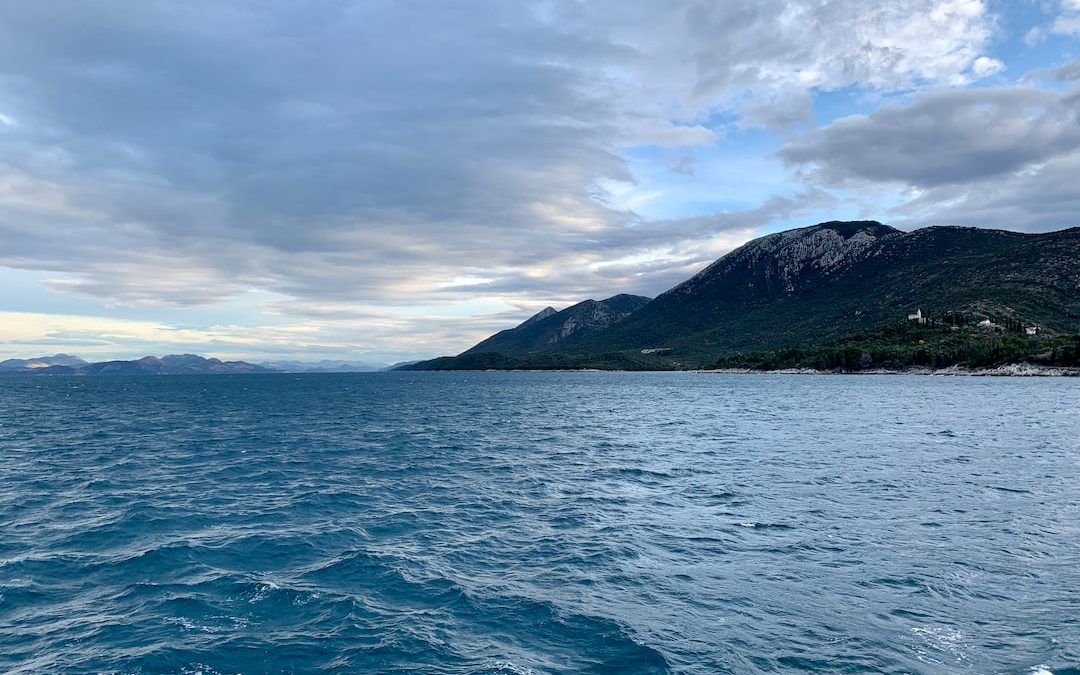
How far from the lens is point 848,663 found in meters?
17.2

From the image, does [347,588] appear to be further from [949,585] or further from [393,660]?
[949,585]

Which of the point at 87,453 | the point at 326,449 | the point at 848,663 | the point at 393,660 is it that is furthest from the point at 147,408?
the point at 848,663

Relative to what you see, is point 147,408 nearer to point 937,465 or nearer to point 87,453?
point 87,453

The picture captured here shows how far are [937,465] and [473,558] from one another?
43528 mm

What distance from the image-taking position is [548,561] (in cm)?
2734

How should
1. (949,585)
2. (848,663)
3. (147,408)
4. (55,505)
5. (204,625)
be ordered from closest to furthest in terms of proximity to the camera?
(848,663), (204,625), (949,585), (55,505), (147,408)

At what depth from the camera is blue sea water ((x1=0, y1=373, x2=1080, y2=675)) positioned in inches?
729

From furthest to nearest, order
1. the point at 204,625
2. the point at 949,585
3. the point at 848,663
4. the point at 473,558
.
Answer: the point at 473,558 < the point at 949,585 < the point at 204,625 < the point at 848,663

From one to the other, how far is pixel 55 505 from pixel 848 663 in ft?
153

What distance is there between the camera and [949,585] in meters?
23.3

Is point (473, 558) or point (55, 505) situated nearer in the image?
point (473, 558)

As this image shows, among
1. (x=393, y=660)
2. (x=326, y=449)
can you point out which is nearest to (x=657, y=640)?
(x=393, y=660)

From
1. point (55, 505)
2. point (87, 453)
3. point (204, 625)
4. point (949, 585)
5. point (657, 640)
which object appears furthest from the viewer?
point (87, 453)

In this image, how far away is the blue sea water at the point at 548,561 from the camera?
18516mm
